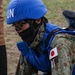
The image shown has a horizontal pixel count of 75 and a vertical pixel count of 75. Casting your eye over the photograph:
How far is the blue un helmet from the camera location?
3.81 metres

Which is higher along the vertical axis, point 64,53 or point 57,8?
point 64,53

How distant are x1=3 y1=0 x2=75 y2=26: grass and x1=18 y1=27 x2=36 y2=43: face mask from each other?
5.71 m

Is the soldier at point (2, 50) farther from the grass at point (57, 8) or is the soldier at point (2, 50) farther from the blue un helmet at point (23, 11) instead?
the grass at point (57, 8)

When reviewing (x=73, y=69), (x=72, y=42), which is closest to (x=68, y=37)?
(x=72, y=42)

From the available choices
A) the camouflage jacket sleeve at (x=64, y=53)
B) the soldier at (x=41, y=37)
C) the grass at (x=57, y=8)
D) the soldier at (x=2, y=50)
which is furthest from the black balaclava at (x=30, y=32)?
the grass at (x=57, y=8)

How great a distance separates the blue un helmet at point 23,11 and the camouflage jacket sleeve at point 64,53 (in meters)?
0.32

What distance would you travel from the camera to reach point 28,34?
3.91 m

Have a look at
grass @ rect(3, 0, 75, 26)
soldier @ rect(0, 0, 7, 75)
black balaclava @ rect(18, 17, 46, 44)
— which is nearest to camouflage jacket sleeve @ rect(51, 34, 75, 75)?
black balaclava @ rect(18, 17, 46, 44)

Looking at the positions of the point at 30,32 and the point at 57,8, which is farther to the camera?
the point at 57,8

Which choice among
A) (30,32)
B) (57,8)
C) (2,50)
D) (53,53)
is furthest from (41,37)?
(57,8)

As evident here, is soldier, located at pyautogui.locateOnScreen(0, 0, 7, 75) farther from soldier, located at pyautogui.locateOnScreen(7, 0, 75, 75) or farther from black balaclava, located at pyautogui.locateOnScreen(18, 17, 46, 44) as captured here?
black balaclava, located at pyautogui.locateOnScreen(18, 17, 46, 44)

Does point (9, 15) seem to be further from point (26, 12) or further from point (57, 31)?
point (57, 31)

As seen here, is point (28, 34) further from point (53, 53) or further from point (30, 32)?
point (53, 53)

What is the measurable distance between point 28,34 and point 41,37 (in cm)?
13
